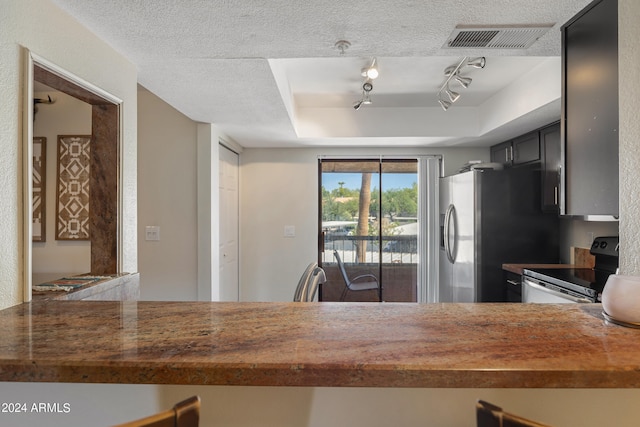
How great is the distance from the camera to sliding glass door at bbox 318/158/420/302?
4.21 m

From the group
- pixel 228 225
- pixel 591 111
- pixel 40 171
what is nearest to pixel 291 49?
pixel 591 111

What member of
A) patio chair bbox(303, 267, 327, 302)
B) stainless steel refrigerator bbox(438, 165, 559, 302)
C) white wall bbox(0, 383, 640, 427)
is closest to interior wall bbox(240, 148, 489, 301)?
stainless steel refrigerator bbox(438, 165, 559, 302)

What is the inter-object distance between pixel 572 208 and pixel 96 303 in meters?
1.77

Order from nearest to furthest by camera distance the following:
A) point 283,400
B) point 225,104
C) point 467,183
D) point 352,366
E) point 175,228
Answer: point 352,366 < point 283,400 < point 225,104 < point 175,228 < point 467,183

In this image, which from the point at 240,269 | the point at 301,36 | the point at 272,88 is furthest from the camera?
the point at 240,269

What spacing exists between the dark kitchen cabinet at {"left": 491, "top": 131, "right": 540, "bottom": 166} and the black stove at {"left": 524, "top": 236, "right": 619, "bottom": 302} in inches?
34.7

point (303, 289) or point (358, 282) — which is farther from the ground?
point (303, 289)

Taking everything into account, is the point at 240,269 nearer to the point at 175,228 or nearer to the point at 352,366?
the point at 175,228

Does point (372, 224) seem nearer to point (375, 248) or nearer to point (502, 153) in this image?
point (375, 248)

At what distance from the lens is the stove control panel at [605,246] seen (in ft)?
8.07

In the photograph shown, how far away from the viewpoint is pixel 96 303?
3.76ft

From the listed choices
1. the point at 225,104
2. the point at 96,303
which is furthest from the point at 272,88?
the point at 96,303

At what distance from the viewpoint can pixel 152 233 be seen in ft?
9.93

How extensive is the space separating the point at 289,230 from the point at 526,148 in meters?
2.52
